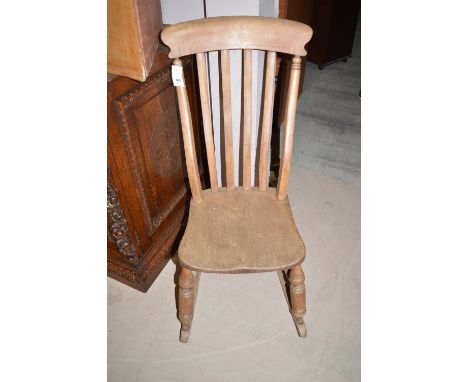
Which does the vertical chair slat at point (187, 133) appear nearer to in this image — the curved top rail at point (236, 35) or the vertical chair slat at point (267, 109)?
the curved top rail at point (236, 35)

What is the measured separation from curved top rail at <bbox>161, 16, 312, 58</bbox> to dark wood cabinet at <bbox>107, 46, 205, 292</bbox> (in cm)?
21

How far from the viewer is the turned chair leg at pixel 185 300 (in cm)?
122

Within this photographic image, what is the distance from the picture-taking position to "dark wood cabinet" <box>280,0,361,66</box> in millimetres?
3133

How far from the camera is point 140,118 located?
1.24 meters

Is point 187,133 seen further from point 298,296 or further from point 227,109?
point 298,296

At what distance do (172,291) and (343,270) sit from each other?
2.67 ft

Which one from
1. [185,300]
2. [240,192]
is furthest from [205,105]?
[185,300]

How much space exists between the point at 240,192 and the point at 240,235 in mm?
230

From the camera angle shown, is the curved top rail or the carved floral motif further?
the carved floral motif

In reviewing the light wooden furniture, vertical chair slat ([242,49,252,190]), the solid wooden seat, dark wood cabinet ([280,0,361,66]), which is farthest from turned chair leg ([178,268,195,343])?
dark wood cabinet ([280,0,361,66])

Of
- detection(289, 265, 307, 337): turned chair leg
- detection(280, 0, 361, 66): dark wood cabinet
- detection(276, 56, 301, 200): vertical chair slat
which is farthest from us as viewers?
detection(280, 0, 361, 66): dark wood cabinet

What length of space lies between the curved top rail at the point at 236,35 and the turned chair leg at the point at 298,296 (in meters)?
0.73

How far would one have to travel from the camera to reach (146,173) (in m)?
1.36

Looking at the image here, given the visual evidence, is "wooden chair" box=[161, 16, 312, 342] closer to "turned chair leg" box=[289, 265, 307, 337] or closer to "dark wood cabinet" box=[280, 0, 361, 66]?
"turned chair leg" box=[289, 265, 307, 337]
